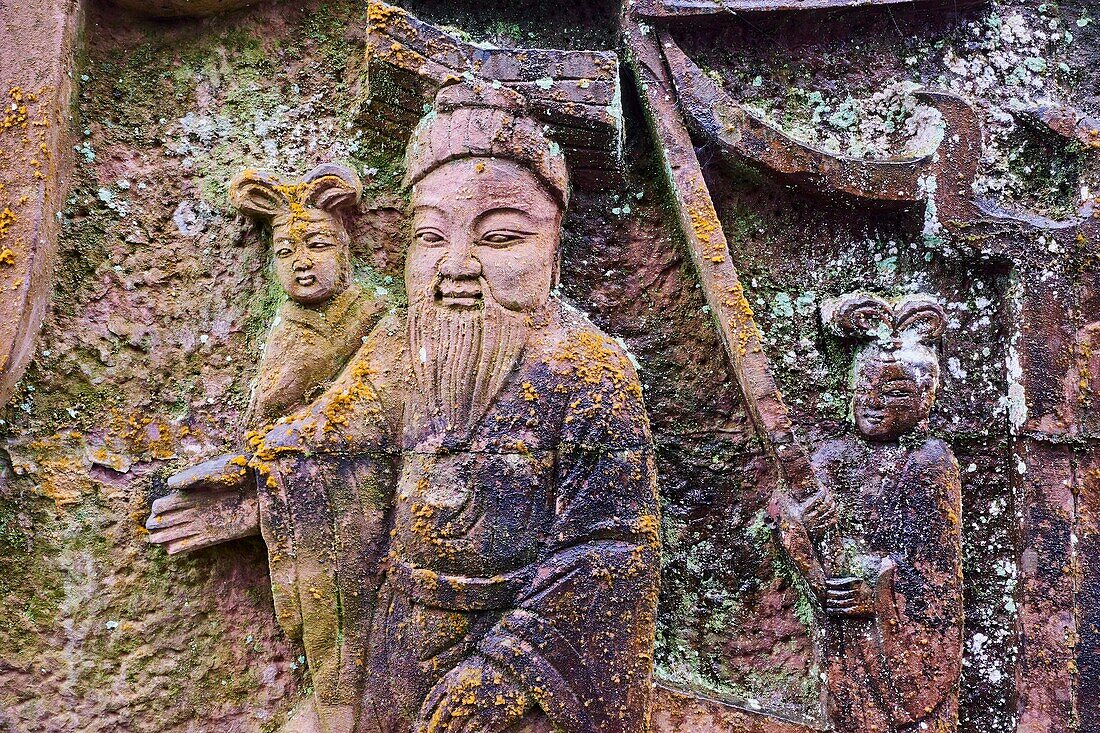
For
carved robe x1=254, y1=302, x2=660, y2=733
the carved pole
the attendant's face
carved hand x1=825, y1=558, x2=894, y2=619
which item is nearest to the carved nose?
the attendant's face

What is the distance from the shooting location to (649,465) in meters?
3.12

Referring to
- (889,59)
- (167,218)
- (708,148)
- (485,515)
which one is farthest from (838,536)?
(167,218)

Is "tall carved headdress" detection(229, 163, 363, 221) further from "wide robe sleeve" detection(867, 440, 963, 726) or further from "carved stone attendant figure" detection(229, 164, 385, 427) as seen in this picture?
"wide robe sleeve" detection(867, 440, 963, 726)

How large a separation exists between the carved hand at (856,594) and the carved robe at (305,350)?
68.9 inches

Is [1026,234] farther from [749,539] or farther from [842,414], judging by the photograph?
[749,539]

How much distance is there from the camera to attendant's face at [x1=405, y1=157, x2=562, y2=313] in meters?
3.06

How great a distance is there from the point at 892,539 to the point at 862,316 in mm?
743

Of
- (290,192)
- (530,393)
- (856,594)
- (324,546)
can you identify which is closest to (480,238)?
(530,393)

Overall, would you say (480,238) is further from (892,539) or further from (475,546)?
(892,539)

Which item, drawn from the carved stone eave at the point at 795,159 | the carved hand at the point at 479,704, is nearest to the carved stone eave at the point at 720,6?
the carved stone eave at the point at 795,159

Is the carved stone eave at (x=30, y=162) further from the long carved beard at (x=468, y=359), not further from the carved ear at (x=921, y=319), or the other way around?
the carved ear at (x=921, y=319)

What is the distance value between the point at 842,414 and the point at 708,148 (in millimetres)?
1041

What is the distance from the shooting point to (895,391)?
3207 mm

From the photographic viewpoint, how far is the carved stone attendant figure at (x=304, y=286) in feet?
10.4
